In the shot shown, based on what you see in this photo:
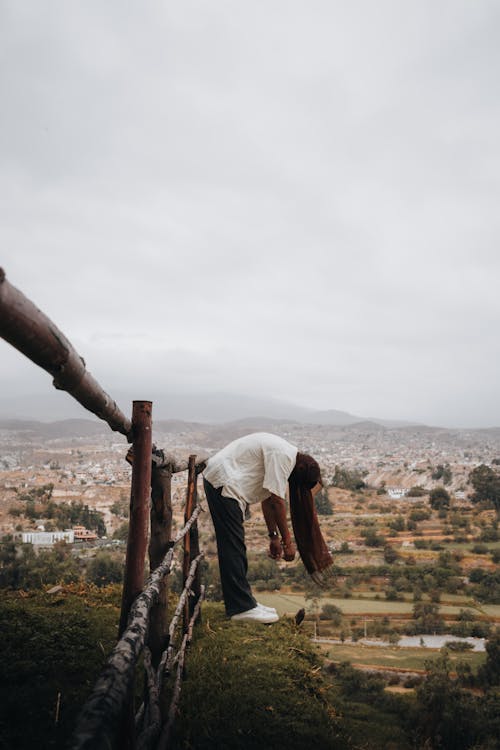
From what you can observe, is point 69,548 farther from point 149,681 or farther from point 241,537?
point 149,681

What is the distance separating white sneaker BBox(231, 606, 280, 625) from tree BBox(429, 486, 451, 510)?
38856 millimetres

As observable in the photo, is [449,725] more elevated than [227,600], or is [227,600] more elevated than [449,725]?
[227,600]

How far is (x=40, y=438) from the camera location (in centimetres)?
5775

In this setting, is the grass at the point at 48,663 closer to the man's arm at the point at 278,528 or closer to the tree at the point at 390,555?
the man's arm at the point at 278,528

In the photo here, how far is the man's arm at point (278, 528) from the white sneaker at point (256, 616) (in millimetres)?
375

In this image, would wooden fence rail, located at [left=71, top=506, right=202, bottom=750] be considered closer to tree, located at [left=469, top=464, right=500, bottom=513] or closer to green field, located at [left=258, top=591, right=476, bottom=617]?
green field, located at [left=258, top=591, right=476, bottom=617]

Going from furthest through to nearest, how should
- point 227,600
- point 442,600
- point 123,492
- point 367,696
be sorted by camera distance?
point 123,492 → point 442,600 → point 367,696 → point 227,600

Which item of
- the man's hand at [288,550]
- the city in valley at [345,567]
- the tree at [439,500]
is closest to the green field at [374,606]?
the city in valley at [345,567]

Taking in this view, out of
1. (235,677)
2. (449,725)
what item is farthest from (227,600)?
(449,725)

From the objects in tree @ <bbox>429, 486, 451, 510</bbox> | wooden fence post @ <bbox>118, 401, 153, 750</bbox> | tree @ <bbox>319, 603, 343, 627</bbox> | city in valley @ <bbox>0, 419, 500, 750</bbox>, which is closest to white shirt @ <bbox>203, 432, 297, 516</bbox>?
city in valley @ <bbox>0, 419, 500, 750</bbox>

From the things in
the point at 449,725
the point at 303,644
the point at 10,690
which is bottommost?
the point at 449,725

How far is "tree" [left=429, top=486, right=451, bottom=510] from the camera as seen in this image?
38.0 meters

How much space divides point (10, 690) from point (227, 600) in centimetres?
152

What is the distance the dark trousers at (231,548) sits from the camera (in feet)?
10.0
